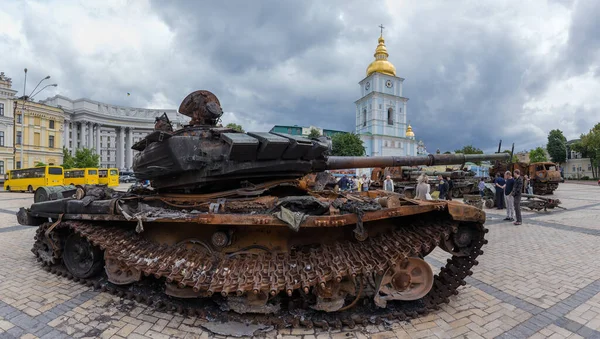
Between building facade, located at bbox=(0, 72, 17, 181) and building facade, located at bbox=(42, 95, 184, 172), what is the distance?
19.0 meters

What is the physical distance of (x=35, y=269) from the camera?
554cm

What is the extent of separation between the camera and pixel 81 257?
501cm

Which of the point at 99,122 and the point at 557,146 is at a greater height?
the point at 99,122

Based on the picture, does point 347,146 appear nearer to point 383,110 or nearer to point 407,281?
point 383,110

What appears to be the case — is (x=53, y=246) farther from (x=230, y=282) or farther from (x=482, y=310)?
A: (x=482, y=310)

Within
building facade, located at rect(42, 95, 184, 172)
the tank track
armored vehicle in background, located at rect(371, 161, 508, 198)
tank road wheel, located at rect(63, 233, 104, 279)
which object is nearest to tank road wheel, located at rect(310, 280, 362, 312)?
the tank track

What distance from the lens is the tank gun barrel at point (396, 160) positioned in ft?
17.8

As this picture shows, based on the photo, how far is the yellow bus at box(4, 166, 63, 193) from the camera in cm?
2491

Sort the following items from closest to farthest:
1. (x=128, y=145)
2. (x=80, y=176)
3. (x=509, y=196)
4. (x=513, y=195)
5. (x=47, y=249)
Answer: (x=47, y=249) → (x=513, y=195) → (x=509, y=196) → (x=80, y=176) → (x=128, y=145)

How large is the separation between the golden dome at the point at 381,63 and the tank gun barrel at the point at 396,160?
204ft

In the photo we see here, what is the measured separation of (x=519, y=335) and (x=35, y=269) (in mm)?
7334

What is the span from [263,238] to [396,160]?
10.0 feet

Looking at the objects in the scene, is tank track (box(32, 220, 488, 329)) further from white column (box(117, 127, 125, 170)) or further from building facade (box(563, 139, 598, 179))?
white column (box(117, 127, 125, 170))

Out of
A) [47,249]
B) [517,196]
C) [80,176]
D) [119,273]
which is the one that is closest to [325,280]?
[119,273]
